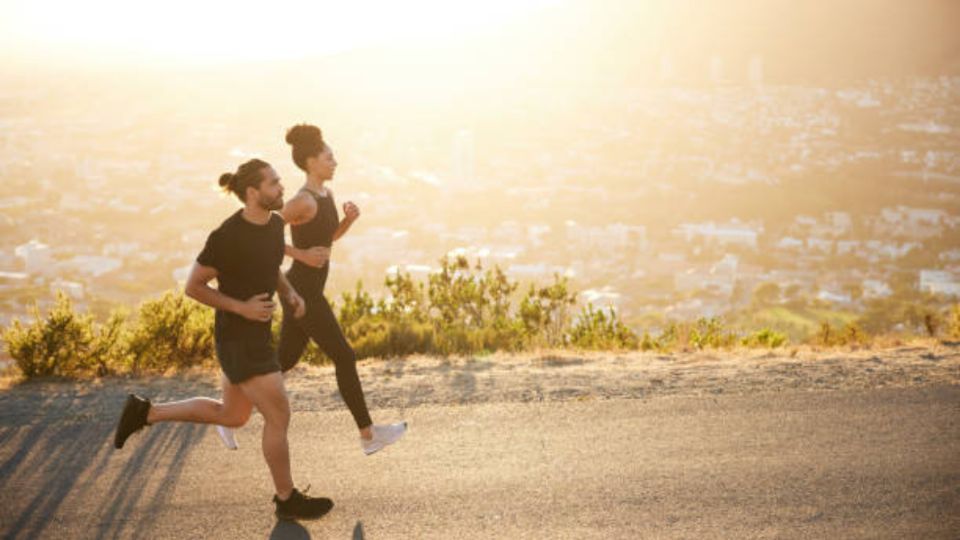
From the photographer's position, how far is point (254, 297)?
384cm

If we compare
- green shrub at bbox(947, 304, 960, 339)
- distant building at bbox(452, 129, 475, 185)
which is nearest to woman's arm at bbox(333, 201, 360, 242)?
green shrub at bbox(947, 304, 960, 339)

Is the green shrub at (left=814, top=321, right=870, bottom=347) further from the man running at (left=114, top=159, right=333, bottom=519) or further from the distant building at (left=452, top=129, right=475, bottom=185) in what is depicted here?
the distant building at (left=452, top=129, right=475, bottom=185)

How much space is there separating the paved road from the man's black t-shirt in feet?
3.00

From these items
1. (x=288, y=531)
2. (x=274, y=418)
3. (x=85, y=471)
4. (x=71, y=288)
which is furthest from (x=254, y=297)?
(x=71, y=288)

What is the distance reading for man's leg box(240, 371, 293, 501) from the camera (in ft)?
12.8

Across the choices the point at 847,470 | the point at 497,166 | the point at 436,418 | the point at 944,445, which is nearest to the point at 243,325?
the point at 436,418

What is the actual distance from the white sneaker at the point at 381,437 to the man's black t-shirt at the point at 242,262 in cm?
106

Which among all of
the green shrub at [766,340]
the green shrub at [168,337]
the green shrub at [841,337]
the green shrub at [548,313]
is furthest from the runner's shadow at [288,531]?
the green shrub at [841,337]

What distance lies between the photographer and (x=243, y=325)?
388 centimetres

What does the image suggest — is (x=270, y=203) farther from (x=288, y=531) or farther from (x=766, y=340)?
(x=766, y=340)

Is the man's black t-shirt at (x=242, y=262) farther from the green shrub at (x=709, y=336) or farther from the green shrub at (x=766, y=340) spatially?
the green shrub at (x=766, y=340)

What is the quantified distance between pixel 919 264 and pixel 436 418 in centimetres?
3631

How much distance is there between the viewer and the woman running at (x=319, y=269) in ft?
15.2

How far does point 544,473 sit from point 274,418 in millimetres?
1446
